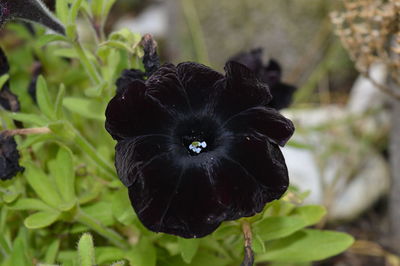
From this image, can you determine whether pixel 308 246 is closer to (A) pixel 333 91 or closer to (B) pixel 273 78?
(B) pixel 273 78

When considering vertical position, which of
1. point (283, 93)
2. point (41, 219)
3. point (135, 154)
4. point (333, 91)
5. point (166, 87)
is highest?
point (166, 87)

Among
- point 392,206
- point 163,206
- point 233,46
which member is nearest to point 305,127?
point 392,206

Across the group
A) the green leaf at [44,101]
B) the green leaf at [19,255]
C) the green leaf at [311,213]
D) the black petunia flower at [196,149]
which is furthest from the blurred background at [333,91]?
the green leaf at [19,255]

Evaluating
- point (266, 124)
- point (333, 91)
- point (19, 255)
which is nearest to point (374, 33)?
point (266, 124)

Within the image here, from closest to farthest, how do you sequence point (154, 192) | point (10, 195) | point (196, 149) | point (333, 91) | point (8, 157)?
point (154, 192) → point (196, 149) → point (8, 157) → point (10, 195) → point (333, 91)

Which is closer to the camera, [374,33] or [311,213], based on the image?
[311,213]

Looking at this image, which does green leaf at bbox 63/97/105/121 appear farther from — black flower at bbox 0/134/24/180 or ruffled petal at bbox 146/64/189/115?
ruffled petal at bbox 146/64/189/115

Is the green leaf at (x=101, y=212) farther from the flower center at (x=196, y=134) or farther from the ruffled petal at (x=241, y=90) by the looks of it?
the ruffled petal at (x=241, y=90)
